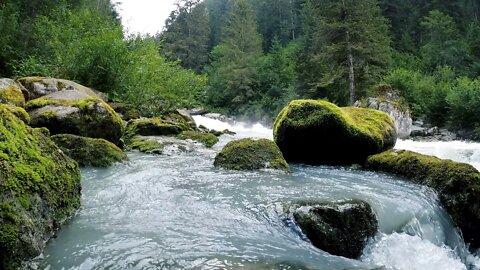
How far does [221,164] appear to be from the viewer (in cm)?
800

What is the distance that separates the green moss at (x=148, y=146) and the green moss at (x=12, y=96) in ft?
9.06

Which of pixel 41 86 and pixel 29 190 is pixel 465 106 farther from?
pixel 29 190

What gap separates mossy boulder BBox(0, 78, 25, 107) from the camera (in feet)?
29.0

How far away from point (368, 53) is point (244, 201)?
66.9ft

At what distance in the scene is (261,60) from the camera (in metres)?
41.5

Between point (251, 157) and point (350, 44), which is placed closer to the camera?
point (251, 157)

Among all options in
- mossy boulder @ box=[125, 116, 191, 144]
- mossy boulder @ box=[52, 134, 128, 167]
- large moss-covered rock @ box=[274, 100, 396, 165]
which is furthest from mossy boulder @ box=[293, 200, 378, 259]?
mossy boulder @ box=[125, 116, 191, 144]

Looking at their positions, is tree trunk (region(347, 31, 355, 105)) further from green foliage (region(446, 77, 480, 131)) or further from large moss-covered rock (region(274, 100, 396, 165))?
large moss-covered rock (region(274, 100, 396, 165))

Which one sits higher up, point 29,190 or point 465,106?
point 29,190

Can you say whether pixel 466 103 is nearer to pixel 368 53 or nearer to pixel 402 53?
pixel 368 53

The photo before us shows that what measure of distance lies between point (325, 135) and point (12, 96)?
24.4 ft

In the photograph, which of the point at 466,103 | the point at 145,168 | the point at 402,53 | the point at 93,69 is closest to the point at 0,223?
the point at 145,168

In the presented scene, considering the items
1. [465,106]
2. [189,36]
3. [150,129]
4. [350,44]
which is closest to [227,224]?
[150,129]

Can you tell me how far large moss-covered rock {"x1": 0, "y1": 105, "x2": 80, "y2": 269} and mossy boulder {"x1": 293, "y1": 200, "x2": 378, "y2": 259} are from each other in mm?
2758
